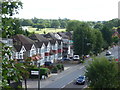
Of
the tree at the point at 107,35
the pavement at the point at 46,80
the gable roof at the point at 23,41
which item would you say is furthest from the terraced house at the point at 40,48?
the tree at the point at 107,35

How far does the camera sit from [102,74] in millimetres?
16938

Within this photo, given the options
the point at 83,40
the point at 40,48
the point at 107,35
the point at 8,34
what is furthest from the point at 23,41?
the point at 8,34

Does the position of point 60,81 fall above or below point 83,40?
below

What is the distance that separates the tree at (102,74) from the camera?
16719mm

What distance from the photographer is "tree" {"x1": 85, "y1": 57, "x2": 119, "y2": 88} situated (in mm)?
16719

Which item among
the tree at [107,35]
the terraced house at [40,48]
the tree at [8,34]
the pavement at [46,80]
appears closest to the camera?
the tree at [8,34]

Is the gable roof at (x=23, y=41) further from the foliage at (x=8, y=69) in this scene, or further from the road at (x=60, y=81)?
the foliage at (x=8, y=69)

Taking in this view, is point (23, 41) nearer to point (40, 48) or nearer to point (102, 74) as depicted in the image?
point (40, 48)

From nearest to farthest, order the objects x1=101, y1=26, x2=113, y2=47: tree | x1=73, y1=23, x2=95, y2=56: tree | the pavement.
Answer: the pavement
x1=73, y1=23, x2=95, y2=56: tree
x1=101, y1=26, x2=113, y2=47: tree

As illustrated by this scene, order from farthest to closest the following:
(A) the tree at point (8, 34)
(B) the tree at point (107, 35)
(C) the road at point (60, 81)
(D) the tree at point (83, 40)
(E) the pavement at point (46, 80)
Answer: (B) the tree at point (107, 35), (D) the tree at point (83, 40), (E) the pavement at point (46, 80), (C) the road at point (60, 81), (A) the tree at point (8, 34)

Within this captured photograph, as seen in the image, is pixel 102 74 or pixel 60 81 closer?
pixel 102 74

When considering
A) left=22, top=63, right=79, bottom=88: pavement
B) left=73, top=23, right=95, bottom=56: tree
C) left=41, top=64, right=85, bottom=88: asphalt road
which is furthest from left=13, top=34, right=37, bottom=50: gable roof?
left=73, top=23, right=95, bottom=56: tree

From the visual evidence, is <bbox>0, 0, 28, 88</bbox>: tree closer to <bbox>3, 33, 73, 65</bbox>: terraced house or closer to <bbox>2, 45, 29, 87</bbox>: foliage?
<bbox>2, 45, 29, 87</bbox>: foliage

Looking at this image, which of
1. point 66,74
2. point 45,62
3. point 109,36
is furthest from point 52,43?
point 109,36
